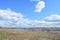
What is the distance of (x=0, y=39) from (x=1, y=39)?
309 mm

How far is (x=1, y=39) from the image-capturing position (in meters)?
24.0

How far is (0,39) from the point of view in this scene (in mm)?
23672
